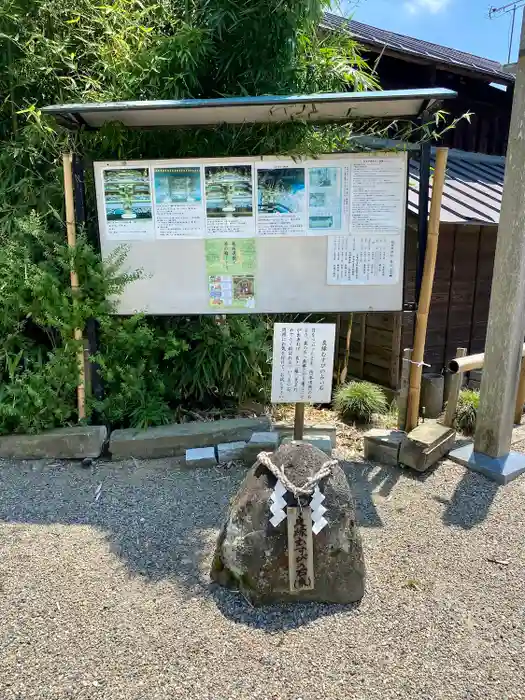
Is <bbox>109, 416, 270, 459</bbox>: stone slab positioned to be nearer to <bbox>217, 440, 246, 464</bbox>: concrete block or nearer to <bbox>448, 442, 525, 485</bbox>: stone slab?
<bbox>217, 440, 246, 464</bbox>: concrete block

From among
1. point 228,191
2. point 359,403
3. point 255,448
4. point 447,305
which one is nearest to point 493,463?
point 359,403

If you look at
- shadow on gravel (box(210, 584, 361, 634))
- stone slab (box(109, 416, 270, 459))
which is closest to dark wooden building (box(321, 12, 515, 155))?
stone slab (box(109, 416, 270, 459))

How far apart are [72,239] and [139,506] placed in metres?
2.17

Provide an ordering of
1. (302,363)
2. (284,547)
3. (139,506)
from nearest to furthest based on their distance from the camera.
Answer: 1. (284,547)
2. (139,506)
3. (302,363)

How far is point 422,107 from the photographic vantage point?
3.75m

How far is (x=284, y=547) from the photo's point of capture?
2.50m

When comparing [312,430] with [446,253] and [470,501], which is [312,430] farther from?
[446,253]

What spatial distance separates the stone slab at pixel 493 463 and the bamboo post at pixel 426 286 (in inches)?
17.8

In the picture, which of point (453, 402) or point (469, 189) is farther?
point (469, 189)

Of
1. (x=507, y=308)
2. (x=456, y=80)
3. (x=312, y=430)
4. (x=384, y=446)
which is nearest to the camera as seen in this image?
(x=507, y=308)

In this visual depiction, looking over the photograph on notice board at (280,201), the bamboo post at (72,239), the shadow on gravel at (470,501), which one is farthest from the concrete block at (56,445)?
the shadow on gravel at (470,501)

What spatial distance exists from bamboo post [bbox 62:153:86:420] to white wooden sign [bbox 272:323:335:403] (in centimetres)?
171

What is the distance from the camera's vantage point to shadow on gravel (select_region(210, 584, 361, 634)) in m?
2.43

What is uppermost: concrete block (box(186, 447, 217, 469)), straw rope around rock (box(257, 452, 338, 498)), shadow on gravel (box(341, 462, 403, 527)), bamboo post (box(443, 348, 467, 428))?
straw rope around rock (box(257, 452, 338, 498))
